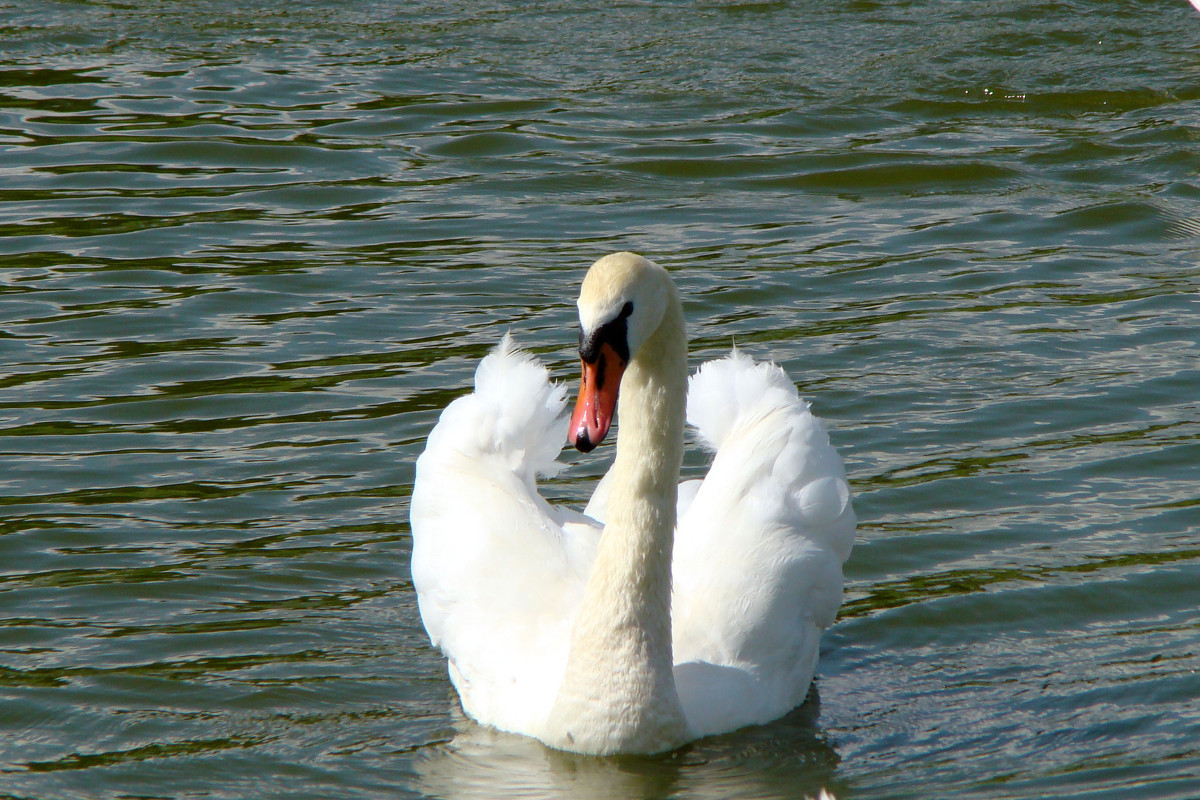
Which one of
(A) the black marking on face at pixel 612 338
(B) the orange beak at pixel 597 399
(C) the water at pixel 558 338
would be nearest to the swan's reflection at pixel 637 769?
(C) the water at pixel 558 338

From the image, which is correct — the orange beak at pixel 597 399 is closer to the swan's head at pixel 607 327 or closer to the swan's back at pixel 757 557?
the swan's head at pixel 607 327

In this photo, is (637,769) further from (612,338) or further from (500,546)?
(612,338)

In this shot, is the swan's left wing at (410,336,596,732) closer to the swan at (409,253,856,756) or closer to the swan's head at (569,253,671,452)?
the swan at (409,253,856,756)

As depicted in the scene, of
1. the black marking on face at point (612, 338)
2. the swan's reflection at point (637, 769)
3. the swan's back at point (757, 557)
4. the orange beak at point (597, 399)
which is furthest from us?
the swan's back at point (757, 557)

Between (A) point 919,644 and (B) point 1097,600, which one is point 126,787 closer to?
(A) point 919,644

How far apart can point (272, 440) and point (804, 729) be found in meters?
3.05

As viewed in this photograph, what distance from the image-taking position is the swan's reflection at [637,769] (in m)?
4.86

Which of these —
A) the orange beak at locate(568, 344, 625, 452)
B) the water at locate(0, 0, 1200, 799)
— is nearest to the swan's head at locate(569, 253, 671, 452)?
the orange beak at locate(568, 344, 625, 452)

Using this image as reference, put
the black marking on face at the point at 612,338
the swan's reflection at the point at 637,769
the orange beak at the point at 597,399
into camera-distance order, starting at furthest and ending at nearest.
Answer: the swan's reflection at the point at 637,769
the black marking on face at the point at 612,338
the orange beak at the point at 597,399

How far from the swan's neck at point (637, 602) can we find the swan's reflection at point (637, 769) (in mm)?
67

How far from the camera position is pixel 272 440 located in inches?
291

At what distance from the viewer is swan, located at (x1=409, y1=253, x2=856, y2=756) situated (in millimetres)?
4934

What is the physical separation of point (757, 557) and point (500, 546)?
2.65 ft

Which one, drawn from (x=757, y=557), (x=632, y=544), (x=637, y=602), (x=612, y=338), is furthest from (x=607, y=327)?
(x=757, y=557)
